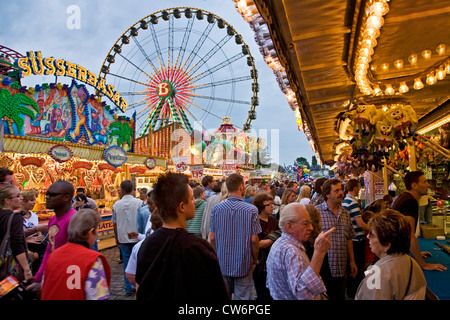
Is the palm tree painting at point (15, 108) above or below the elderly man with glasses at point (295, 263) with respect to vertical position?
above

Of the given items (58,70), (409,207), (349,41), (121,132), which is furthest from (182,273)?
(121,132)

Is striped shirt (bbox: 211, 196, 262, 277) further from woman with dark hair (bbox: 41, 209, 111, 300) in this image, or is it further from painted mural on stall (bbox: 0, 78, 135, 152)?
painted mural on stall (bbox: 0, 78, 135, 152)

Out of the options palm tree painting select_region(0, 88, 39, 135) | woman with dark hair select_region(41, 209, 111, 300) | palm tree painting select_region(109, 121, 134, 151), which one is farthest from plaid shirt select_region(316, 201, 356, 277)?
palm tree painting select_region(109, 121, 134, 151)

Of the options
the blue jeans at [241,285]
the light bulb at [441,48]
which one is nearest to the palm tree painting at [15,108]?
the blue jeans at [241,285]

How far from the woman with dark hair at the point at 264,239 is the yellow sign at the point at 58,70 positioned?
11.8 metres

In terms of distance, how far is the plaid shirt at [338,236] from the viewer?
10.3ft

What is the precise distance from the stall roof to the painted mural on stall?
1057 cm

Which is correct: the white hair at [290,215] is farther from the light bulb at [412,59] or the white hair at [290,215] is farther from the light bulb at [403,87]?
the light bulb at [403,87]

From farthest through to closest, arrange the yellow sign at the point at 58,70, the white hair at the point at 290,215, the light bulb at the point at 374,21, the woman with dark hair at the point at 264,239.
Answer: the yellow sign at the point at 58,70
the woman with dark hair at the point at 264,239
the light bulb at the point at 374,21
the white hair at the point at 290,215

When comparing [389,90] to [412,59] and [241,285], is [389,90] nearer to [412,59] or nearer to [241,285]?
[412,59]

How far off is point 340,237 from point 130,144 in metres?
15.3

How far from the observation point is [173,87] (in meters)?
27.4
